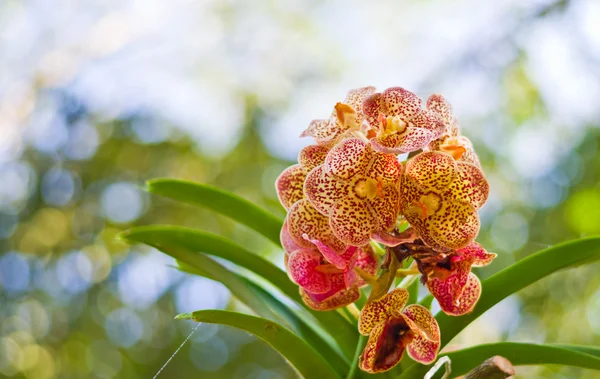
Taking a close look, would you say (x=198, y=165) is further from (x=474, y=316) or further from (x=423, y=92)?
(x=474, y=316)

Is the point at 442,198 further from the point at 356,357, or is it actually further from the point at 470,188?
the point at 356,357

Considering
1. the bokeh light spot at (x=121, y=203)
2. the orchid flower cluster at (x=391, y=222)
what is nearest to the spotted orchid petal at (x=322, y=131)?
the orchid flower cluster at (x=391, y=222)

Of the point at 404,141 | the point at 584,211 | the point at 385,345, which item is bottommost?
the point at 385,345

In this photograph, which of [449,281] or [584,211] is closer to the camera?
[449,281]

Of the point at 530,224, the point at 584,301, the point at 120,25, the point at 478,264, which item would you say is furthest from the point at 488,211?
the point at 478,264

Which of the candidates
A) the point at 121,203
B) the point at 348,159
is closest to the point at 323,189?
the point at 348,159

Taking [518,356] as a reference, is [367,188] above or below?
above

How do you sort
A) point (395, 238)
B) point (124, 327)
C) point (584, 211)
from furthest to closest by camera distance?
point (124, 327) → point (584, 211) → point (395, 238)

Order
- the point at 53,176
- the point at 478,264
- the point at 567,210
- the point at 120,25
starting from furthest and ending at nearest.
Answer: the point at 53,176
the point at 120,25
the point at 567,210
the point at 478,264
